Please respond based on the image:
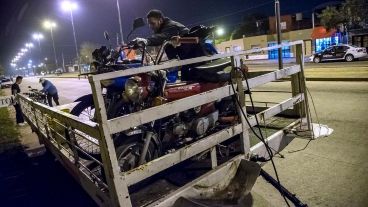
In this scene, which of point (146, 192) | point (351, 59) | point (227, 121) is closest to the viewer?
point (146, 192)

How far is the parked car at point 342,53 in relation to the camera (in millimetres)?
25417

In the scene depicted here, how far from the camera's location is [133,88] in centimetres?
369

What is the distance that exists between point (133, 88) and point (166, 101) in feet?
1.55

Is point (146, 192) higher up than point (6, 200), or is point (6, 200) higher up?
point (146, 192)

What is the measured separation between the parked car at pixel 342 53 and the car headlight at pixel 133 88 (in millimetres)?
26377

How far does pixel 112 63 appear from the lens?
15.9 ft

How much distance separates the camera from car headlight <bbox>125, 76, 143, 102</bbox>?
368cm

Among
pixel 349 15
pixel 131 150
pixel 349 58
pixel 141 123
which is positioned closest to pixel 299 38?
pixel 349 15

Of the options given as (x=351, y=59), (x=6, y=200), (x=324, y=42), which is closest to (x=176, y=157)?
(x=6, y=200)

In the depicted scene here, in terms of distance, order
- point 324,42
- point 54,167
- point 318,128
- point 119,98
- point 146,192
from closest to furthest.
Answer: point 146,192, point 119,98, point 318,128, point 54,167, point 324,42

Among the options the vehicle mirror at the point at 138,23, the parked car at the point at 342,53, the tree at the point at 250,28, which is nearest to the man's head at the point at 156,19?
the vehicle mirror at the point at 138,23

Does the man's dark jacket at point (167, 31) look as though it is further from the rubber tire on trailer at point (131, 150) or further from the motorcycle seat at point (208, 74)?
the rubber tire on trailer at point (131, 150)

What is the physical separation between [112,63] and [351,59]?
26.0m

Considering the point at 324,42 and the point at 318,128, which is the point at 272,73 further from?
the point at 324,42
